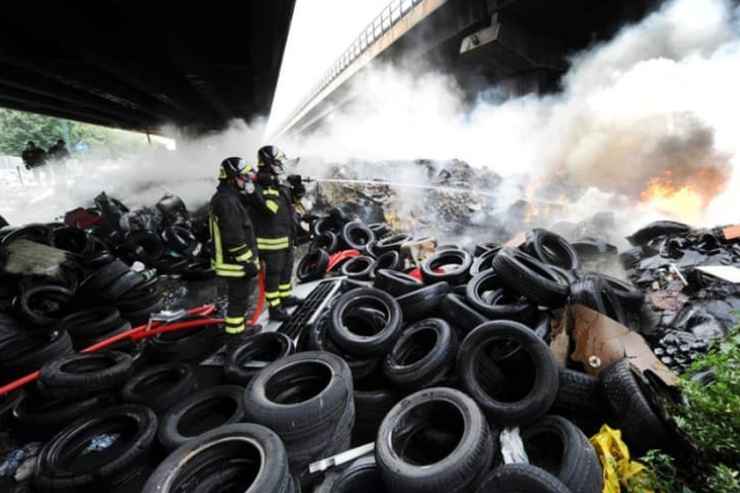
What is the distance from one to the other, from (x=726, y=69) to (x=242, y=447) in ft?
44.8

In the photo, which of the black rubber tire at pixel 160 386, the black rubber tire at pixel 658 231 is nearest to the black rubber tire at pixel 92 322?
the black rubber tire at pixel 160 386

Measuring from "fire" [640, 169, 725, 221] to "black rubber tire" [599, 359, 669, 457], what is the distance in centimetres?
935

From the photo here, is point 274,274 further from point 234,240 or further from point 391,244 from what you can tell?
point 391,244

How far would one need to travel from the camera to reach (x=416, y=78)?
56.0 ft

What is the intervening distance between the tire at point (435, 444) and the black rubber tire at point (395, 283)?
1.66 metres

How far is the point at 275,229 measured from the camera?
16.7 feet

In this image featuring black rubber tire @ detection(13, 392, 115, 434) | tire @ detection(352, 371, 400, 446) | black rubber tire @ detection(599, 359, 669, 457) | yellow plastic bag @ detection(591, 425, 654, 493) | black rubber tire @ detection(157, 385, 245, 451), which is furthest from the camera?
black rubber tire @ detection(13, 392, 115, 434)

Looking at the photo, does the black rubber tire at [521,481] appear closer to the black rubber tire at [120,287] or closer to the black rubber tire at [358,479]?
the black rubber tire at [358,479]

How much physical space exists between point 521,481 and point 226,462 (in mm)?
1743

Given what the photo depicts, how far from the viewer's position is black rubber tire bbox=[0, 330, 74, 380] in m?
3.60

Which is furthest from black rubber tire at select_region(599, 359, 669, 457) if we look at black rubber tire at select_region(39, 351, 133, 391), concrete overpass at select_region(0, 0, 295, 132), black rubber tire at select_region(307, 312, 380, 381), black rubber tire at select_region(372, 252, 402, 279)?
concrete overpass at select_region(0, 0, 295, 132)

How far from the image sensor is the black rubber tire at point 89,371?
126 inches

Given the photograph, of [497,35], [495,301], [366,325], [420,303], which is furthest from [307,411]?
[497,35]

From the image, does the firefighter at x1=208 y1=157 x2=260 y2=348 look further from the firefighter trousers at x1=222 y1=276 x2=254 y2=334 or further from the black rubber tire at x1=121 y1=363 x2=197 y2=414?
the black rubber tire at x1=121 y1=363 x2=197 y2=414
